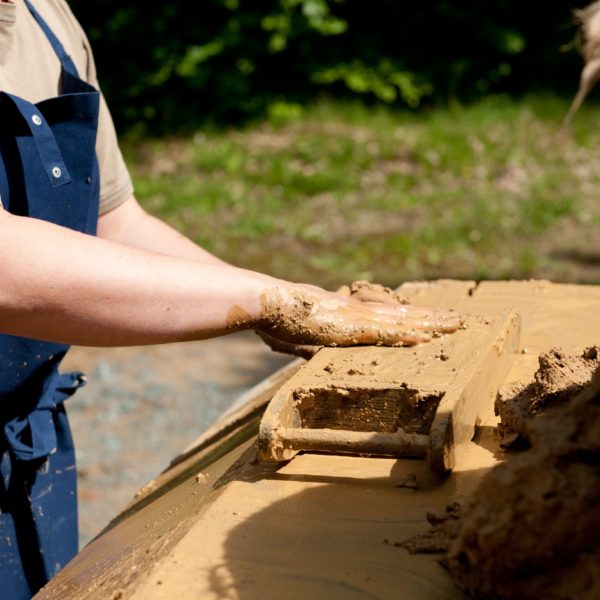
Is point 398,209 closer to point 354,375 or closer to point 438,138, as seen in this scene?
point 438,138

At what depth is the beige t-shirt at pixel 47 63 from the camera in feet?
7.30

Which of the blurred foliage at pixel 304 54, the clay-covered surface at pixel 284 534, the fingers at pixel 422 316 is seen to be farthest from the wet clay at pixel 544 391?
the blurred foliage at pixel 304 54

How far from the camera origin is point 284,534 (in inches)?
60.2

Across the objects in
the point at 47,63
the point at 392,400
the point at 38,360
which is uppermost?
the point at 47,63

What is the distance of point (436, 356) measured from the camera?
197 centimetres

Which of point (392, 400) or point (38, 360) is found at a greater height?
point (392, 400)

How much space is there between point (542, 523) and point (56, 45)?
1.73 meters

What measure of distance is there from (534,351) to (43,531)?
131 centimetres

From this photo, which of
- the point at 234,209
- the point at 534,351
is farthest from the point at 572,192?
the point at 534,351

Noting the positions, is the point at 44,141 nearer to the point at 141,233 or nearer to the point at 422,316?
the point at 141,233

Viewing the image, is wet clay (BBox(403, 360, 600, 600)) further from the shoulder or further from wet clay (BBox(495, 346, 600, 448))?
the shoulder

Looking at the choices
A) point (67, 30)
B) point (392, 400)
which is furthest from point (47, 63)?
point (392, 400)

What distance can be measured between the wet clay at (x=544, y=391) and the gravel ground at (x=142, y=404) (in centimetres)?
317

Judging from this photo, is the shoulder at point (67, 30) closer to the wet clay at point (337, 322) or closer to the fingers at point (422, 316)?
the wet clay at point (337, 322)
